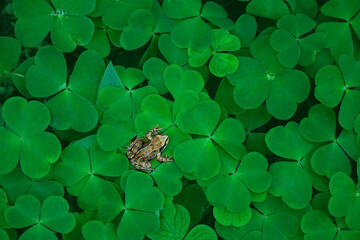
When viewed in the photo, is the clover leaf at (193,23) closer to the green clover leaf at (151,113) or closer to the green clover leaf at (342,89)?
the green clover leaf at (151,113)

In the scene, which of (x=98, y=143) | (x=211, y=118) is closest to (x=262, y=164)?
(x=211, y=118)

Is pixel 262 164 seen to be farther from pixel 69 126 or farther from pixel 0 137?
pixel 0 137

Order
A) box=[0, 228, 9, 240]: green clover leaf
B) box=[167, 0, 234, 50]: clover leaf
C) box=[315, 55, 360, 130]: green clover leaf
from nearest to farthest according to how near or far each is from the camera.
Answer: box=[0, 228, 9, 240]: green clover leaf → box=[315, 55, 360, 130]: green clover leaf → box=[167, 0, 234, 50]: clover leaf

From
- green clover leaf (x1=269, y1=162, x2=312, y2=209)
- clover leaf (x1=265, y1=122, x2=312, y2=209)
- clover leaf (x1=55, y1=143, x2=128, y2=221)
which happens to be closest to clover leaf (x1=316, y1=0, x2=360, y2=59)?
clover leaf (x1=265, y1=122, x2=312, y2=209)

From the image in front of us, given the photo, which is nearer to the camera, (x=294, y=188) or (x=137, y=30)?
(x=294, y=188)

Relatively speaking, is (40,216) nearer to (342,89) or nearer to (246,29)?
(246,29)

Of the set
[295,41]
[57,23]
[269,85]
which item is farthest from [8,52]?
[295,41]

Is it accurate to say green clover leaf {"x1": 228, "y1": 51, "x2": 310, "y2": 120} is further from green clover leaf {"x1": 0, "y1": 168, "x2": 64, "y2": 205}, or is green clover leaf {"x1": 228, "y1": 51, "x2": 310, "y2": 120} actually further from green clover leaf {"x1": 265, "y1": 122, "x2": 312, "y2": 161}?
green clover leaf {"x1": 0, "y1": 168, "x2": 64, "y2": 205}
